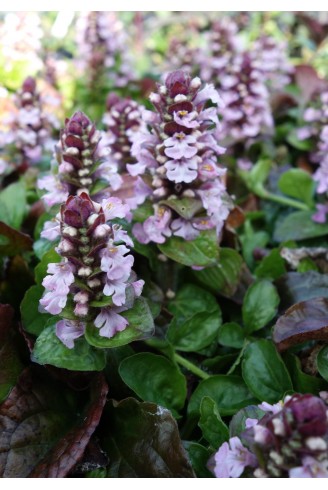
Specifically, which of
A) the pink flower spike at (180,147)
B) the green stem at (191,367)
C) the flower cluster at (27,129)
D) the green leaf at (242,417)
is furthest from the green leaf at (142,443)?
the flower cluster at (27,129)

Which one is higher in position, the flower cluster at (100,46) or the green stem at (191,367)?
the flower cluster at (100,46)

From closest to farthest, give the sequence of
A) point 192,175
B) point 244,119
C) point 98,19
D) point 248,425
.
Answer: point 248,425 → point 192,175 → point 244,119 → point 98,19

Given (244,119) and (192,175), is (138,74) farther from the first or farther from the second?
(192,175)

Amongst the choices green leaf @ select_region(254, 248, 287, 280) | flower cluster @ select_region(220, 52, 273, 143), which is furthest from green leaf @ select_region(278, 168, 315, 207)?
green leaf @ select_region(254, 248, 287, 280)

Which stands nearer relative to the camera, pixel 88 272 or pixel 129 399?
pixel 88 272

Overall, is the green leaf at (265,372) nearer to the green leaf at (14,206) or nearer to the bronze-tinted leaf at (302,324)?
the bronze-tinted leaf at (302,324)

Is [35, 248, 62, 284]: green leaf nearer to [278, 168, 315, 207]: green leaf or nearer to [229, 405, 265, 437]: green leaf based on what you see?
[229, 405, 265, 437]: green leaf
